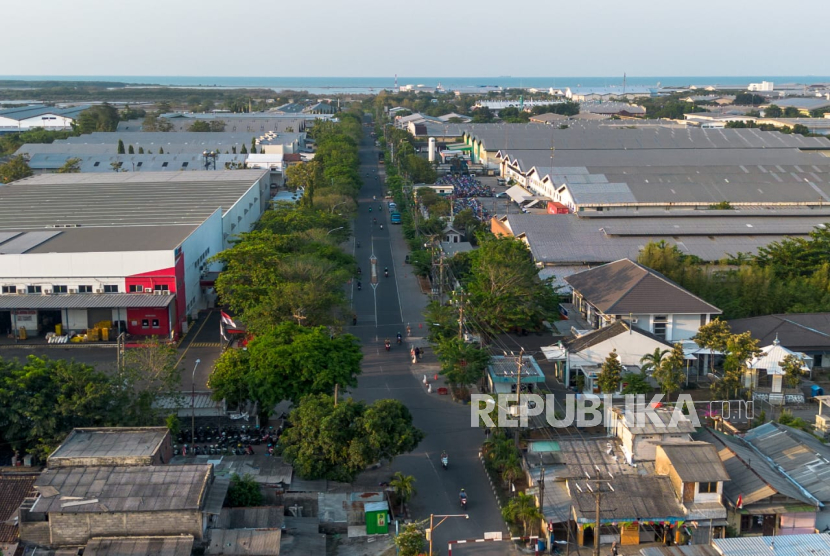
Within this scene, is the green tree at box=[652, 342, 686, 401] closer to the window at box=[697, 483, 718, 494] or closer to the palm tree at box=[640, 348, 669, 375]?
the palm tree at box=[640, 348, 669, 375]

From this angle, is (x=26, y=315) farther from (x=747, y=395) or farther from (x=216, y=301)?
(x=747, y=395)

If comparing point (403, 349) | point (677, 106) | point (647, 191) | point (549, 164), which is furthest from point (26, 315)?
point (677, 106)

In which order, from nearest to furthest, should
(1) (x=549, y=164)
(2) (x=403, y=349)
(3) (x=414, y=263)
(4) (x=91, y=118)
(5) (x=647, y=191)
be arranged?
(2) (x=403, y=349) → (3) (x=414, y=263) → (5) (x=647, y=191) → (1) (x=549, y=164) → (4) (x=91, y=118)

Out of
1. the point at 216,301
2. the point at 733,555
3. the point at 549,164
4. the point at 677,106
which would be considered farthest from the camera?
the point at 677,106

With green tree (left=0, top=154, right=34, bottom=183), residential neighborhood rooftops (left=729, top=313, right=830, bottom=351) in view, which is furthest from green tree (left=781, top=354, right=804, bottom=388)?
green tree (left=0, top=154, right=34, bottom=183)

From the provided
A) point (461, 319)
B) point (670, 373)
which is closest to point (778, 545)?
point (670, 373)

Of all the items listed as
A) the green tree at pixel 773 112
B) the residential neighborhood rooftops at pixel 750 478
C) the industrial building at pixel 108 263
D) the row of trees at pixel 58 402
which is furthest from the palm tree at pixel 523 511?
the green tree at pixel 773 112
